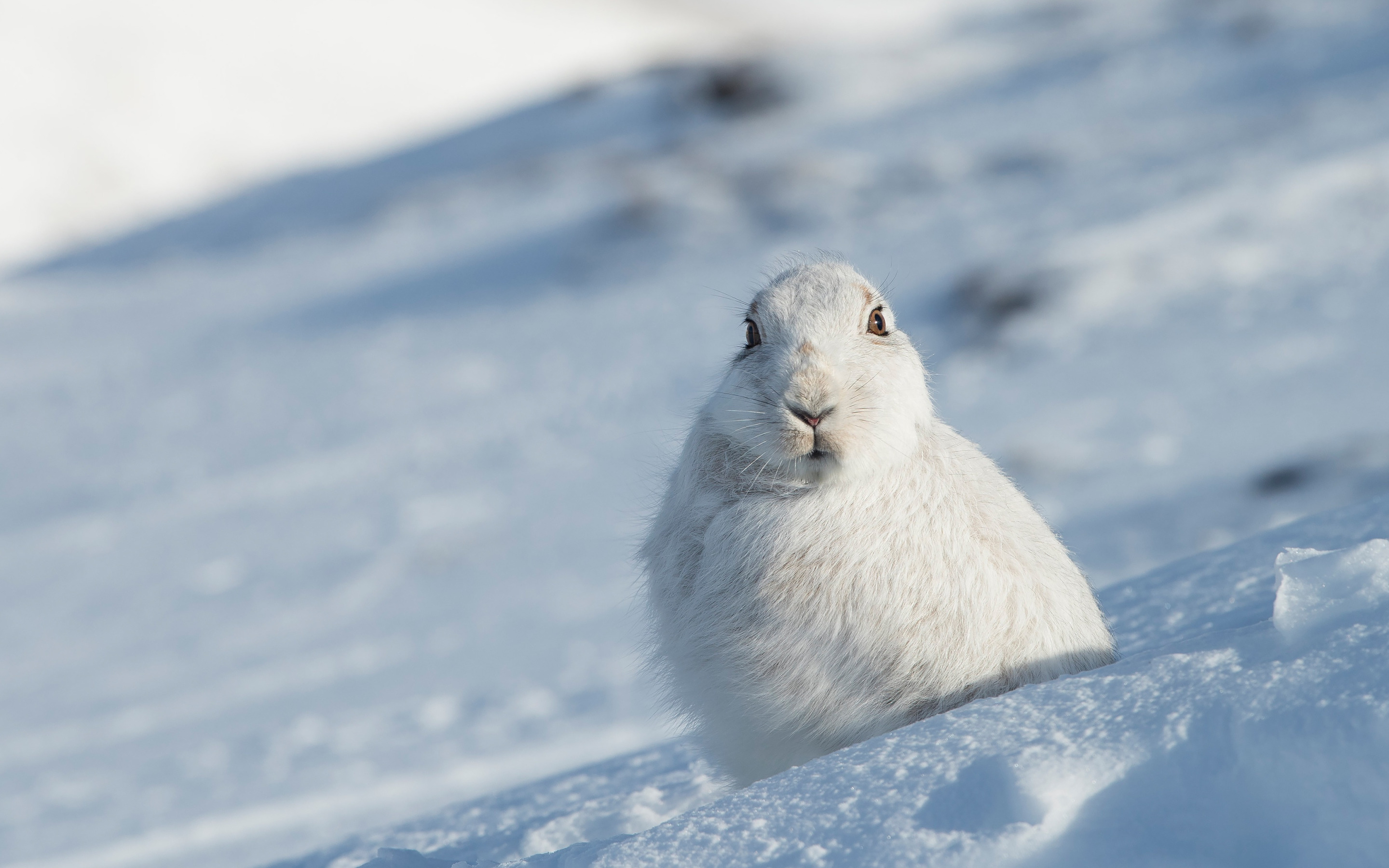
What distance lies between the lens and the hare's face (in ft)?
8.89

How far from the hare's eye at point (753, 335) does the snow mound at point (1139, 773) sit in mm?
1032

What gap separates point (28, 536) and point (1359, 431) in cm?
1296

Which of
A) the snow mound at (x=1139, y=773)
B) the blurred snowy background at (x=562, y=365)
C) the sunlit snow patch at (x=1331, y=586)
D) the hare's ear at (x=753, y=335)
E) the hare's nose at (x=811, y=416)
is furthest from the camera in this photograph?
the blurred snowy background at (x=562, y=365)

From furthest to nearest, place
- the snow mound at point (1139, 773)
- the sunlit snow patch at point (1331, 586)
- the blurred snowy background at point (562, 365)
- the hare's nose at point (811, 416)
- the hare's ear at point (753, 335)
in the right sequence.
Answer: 1. the blurred snowy background at point (562, 365)
2. the hare's ear at point (753, 335)
3. the hare's nose at point (811, 416)
4. the sunlit snow patch at point (1331, 586)
5. the snow mound at point (1139, 773)

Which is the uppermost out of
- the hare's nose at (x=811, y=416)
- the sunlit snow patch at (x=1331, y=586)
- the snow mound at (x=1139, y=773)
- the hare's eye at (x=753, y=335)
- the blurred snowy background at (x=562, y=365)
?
the blurred snowy background at (x=562, y=365)

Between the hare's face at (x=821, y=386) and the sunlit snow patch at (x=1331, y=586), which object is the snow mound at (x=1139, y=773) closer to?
the sunlit snow patch at (x=1331, y=586)

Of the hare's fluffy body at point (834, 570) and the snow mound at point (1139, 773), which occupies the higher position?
the hare's fluffy body at point (834, 570)

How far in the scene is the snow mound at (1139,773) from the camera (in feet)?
6.66

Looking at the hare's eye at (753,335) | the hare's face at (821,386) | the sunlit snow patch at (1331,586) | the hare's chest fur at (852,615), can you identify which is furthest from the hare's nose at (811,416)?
the sunlit snow patch at (1331,586)

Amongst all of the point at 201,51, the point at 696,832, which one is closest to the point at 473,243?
the point at 696,832

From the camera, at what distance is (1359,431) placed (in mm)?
8508

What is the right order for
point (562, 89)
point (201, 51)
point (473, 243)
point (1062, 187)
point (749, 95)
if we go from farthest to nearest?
point (201, 51), point (562, 89), point (749, 95), point (473, 243), point (1062, 187)

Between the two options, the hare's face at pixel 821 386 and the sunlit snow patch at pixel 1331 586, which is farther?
the hare's face at pixel 821 386

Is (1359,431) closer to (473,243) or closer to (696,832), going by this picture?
(696,832)
